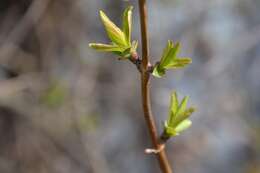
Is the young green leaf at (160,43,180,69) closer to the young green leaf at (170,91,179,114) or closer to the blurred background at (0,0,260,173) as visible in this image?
the young green leaf at (170,91,179,114)

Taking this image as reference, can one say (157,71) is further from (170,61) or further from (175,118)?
(175,118)

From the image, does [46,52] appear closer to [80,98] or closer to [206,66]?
[80,98]

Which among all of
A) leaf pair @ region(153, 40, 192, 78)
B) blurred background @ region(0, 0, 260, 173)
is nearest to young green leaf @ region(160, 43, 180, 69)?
leaf pair @ region(153, 40, 192, 78)

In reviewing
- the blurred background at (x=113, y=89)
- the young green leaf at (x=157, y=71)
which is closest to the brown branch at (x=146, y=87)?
the young green leaf at (x=157, y=71)

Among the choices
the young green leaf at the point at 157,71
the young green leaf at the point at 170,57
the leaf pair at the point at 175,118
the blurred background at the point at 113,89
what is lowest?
the blurred background at the point at 113,89

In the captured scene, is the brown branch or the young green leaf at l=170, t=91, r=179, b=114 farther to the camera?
the young green leaf at l=170, t=91, r=179, b=114

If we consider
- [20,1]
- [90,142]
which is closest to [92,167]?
[90,142]

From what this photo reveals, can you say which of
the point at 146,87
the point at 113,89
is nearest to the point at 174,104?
the point at 146,87

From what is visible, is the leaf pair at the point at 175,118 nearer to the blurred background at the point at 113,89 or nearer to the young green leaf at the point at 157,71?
the young green leaf at the point at 157,71

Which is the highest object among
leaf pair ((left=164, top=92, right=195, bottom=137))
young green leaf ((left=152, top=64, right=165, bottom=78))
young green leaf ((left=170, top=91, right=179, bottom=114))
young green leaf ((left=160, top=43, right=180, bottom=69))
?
young green leaf ((left=160, top=43, right=180, bottom=69))
